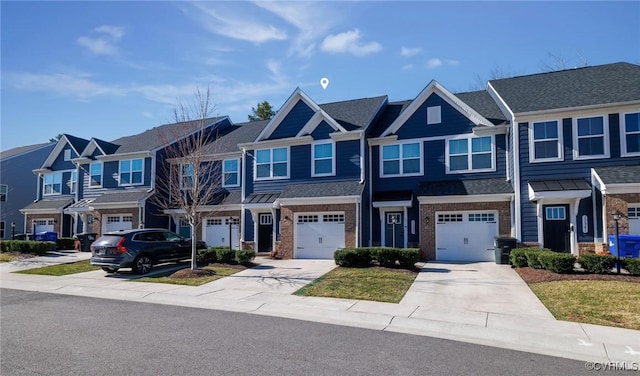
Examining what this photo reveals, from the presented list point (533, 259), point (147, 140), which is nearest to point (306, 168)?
point (533, 259)

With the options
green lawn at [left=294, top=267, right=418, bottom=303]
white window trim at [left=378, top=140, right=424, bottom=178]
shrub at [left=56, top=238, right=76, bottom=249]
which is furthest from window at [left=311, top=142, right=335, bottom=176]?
shrub at [left=56, top=238, right=76, bottom=249]

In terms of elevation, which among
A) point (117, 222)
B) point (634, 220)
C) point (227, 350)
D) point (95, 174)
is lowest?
point (227, 350)

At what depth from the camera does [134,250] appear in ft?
53.3

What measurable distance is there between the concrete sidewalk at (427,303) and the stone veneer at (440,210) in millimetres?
1606

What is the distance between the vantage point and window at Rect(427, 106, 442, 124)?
801 inches

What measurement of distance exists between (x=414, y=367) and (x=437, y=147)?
15675 mm

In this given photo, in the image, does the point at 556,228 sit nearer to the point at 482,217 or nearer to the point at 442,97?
the point at 482,217

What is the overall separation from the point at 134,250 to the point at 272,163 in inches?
356

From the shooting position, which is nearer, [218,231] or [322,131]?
[322,131]

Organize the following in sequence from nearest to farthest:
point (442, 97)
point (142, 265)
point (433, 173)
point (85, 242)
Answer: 1. point (142, 265)
2. point (433, 173)
3. point (442, 97)
4. point (85, 242)

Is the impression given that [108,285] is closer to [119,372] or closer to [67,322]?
[67,322]

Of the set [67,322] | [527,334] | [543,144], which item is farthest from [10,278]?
[543,144]

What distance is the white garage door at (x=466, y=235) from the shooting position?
18422mm

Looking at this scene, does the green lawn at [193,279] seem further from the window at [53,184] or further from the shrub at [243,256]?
the window at [53,184]
